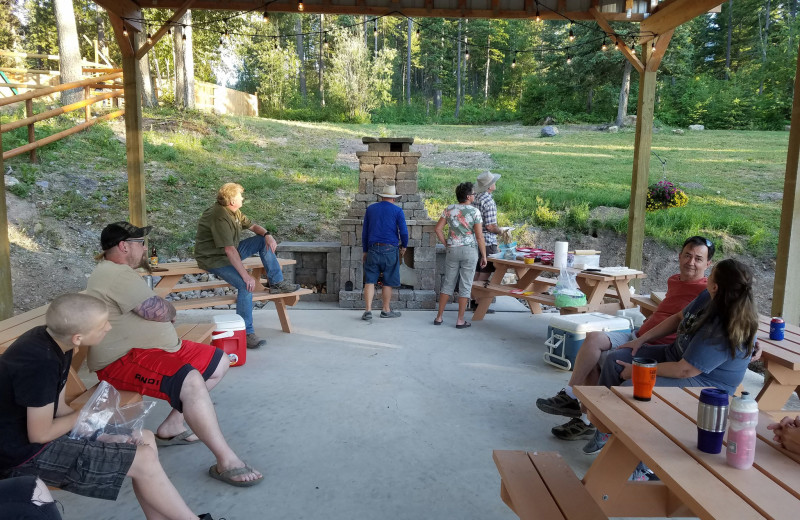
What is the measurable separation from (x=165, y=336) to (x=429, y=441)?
161 cm

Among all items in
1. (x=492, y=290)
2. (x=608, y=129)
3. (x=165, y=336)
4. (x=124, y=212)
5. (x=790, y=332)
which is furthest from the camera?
(x=608, y=129)

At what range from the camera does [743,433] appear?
1697mm

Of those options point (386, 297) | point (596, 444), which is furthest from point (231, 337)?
point (596, 444)

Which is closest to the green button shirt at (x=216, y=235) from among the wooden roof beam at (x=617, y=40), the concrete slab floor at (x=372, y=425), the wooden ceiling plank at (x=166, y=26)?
the concrete slab floor at (x=372, y=425)

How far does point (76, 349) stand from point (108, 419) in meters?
1.46

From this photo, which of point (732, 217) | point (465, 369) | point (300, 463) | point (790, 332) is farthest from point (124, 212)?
point (732, 217)

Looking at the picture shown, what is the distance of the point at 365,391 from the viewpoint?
4.16m

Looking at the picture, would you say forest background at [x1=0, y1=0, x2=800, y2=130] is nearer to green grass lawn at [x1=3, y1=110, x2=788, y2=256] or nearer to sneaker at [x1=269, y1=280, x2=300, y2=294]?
green grass lawn at [x1=3, y1=110, x2=788, y2=256]

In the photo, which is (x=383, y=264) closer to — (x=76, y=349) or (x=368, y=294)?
(x=368, y=294)

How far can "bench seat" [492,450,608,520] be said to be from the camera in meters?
1.95

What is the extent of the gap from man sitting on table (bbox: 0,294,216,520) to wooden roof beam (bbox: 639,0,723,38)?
5808mm

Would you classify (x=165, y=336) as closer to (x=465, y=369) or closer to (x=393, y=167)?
(x=465, y=369)

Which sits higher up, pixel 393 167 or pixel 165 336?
pixel 393 167

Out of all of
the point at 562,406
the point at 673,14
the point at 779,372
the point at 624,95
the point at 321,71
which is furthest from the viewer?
the point at 321,71
